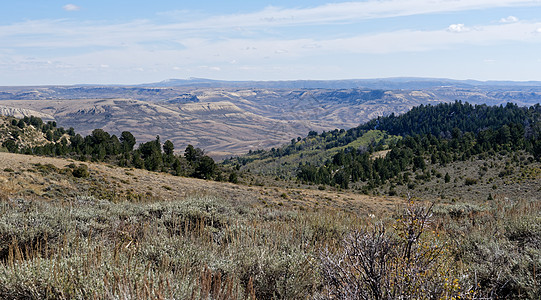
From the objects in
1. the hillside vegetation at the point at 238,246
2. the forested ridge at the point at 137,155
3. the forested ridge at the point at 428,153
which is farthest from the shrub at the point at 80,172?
the forested ridge at the point at 428,153

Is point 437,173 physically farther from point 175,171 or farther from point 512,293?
point 512,293

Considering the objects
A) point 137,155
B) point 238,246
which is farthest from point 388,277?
point 137,155

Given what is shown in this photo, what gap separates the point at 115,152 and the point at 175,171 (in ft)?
45.5

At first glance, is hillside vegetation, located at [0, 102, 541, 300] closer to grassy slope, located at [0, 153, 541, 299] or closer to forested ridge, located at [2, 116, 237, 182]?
grassy slope, located at [0, 153, 541, 299]

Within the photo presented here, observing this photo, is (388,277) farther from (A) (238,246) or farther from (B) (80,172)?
(B) (80,172)

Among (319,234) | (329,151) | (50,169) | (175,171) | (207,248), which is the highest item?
(207,248)

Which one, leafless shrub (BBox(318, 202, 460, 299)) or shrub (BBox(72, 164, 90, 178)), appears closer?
leafless shrub (BBox(318, 202, 460, 299))

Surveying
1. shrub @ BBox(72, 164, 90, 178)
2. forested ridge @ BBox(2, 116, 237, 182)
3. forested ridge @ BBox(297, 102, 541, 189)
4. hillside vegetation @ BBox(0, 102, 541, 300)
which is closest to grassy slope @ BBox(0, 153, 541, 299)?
hillside vegetation @ BBox(0, 102, 541, 300)

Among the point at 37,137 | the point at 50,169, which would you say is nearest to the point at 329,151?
the point at 37,137

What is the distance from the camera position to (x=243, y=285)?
4809 mm

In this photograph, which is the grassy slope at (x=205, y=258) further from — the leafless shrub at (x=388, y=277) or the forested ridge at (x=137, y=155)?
the forested ridge at (x=137, y=155)

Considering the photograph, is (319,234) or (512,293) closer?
(512,293)

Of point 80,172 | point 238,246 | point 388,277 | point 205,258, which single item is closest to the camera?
point 388,277

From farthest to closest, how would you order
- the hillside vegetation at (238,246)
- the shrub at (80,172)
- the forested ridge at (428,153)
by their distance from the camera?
the forested ridge at (428,153) < the shrub at (80,172) < the hillside vegetation at (238,246)
